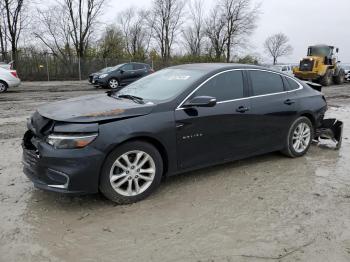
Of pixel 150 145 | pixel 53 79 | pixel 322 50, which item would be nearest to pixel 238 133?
pixel 150 145

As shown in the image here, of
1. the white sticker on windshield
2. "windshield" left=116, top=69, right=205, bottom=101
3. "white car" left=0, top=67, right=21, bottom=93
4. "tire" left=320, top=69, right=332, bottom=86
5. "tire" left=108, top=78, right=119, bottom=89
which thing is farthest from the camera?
"tire" left=320, top=69, right=332, bottom=86

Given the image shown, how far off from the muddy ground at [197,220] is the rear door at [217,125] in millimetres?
386

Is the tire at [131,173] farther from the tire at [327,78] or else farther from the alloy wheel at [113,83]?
the tire at [327,78]

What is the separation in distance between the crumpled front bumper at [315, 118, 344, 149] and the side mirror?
3.03 meters

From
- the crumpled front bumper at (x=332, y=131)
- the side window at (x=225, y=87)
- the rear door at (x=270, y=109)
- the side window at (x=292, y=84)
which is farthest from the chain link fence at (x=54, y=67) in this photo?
the side window at (x=225, y=87)

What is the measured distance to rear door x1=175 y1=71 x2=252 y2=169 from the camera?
4.52 metres

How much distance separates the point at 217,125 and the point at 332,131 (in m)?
2.98

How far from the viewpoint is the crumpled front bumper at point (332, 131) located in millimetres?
6656

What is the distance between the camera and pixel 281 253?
127 inches

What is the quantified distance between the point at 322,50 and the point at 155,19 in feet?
110

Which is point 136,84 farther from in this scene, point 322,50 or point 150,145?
point 322,50

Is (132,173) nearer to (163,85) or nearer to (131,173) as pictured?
(131,173)

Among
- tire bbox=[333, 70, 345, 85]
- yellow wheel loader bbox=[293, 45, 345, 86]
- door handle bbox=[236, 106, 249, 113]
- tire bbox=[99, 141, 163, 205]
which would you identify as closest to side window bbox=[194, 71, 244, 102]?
door handle bbox=[236, 106, 249, 113]

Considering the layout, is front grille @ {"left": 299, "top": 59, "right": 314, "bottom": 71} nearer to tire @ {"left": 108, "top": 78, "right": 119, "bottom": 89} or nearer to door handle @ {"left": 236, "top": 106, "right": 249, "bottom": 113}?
tire @ {"left": 108, "top": 78, "right": 119, "bottom": 89}
